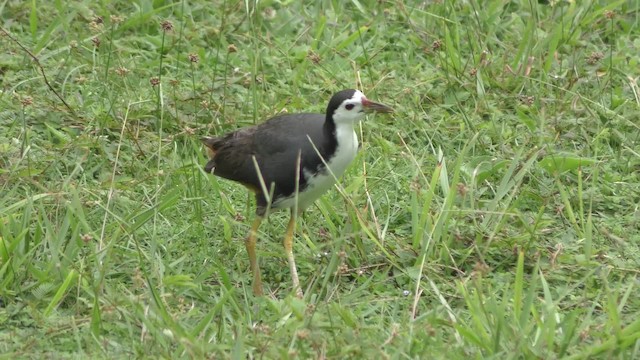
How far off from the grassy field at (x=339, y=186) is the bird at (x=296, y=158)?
18cm

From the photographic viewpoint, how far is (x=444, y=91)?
7.50m

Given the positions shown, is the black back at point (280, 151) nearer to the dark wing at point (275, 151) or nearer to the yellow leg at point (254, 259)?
the dark wing at point (275, 151)

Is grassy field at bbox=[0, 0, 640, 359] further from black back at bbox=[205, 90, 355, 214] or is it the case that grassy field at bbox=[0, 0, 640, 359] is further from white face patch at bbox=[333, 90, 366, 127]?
white face patch at bbox=[333, 90, 366, 127]

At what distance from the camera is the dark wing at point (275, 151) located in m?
5.74

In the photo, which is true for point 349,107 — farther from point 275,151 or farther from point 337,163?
point 275,151

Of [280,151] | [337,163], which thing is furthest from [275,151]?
[337,163]

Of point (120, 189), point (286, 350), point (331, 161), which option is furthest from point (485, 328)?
point (120, 189)

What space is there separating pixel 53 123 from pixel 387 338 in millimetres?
2829

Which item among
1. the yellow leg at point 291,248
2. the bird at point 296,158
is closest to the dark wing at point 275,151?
the bird at point 296,158

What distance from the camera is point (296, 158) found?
574 centimetres

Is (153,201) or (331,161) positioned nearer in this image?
(331,161)

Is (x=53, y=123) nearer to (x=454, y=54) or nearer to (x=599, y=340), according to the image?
(x=454, y=54)

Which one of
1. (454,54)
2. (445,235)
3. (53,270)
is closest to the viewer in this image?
(53,270)

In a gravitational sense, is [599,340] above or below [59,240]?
below
